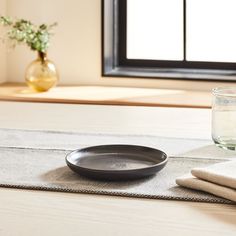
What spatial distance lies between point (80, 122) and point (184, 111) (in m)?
0.40

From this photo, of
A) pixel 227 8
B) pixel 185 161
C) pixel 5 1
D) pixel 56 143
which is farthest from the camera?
pixel 5 1

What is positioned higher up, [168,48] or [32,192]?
[168,48]

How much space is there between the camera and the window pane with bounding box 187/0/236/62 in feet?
10.4

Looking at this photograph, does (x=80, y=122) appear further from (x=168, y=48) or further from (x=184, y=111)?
(x=168, y=48)

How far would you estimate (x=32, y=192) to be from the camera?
1102 millimetres

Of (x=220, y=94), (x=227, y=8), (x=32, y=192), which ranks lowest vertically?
(x=32, y=192)

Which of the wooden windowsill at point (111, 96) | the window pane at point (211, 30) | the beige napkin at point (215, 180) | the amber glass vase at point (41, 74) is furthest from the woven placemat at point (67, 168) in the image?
the window pane at point (211, 30)

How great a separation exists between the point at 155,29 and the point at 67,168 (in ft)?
7.12

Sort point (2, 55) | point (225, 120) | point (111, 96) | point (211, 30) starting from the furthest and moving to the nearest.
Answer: point (2, 55) → point (211, 30) → point (111, 96) → point (225, 120)

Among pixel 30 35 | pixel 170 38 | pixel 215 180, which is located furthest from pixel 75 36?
pixel 215 180

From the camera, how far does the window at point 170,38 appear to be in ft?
10.4

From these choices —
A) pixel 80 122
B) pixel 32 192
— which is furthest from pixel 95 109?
pixel 32 192

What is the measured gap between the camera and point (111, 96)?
2879 millimetres

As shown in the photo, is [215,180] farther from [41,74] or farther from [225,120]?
[41,74]
